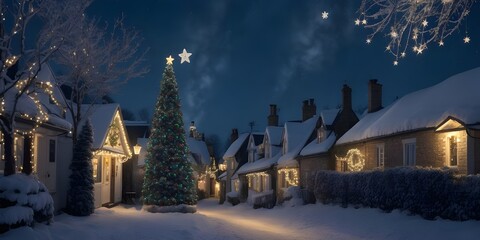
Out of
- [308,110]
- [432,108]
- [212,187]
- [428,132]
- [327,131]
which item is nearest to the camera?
[428,132]

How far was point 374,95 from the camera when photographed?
34156 mm

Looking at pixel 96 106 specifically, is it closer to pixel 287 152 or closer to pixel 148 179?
pixel 148 179

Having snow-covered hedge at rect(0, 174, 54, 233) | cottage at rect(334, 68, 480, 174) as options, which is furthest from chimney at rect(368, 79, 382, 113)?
snow-covered hedge at rect(0, 174, 54, 233)

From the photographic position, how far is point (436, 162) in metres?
22.5

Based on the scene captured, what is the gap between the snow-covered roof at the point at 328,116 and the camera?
116ft

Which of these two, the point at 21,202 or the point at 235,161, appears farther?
the point at 235,161

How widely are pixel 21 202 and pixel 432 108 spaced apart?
18.1m

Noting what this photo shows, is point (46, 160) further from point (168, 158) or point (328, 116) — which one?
point (328, 116)

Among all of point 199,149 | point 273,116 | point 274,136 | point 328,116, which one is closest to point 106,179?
point 328,116

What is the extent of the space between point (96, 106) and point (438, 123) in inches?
662

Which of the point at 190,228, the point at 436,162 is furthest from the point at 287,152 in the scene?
the point at 190,228

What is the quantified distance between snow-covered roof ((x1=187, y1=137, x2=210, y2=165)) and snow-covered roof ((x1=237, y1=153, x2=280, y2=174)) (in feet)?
39.6

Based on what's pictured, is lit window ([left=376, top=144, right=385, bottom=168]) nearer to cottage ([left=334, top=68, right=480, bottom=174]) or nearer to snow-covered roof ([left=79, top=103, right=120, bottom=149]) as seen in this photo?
cottage ([left=334, top=68, right=480, bottom=174])

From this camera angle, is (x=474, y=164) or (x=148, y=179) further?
(x=148, y=179)
